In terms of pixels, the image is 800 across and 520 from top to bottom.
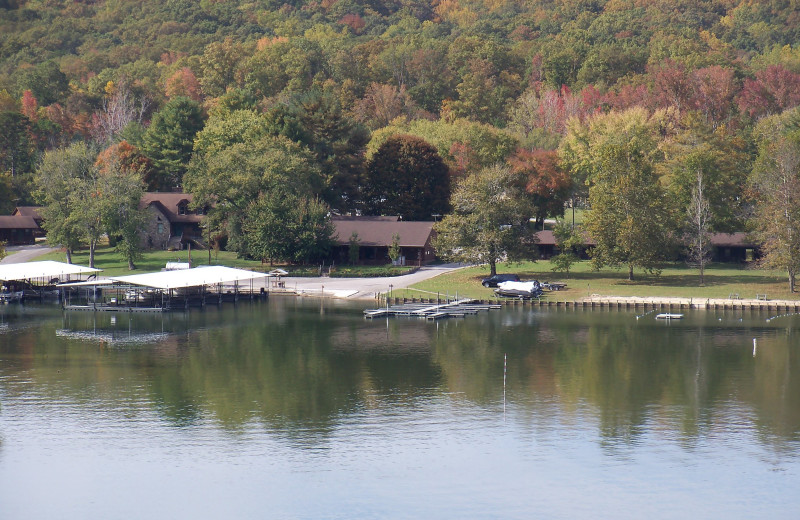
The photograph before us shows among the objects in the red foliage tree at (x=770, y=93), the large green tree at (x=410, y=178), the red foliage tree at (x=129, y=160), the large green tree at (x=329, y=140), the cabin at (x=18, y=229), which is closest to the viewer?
the large green tree at (x=410, y=178)

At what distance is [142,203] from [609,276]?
6118cm

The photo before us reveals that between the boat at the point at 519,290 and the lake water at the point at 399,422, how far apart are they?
15032 millimetres

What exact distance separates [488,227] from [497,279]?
5.39m

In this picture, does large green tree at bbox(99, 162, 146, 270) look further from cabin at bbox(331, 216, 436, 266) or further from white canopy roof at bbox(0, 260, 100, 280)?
cabin at bbox(331, 216, 436, 266)

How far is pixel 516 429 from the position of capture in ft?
165

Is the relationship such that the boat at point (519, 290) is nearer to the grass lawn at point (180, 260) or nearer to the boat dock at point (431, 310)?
the boat dock at point (431, 310)

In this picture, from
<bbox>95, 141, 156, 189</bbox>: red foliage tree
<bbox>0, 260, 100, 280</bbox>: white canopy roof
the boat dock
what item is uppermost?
<bbox>95, 141, 156, 189</bbox>: red foliage tree

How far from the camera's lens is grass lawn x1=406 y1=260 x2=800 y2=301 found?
9569 centimetres

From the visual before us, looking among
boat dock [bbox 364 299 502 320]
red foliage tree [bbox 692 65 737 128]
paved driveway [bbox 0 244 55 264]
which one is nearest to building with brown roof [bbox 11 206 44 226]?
paved driveway [bbox 0 244 55 264]

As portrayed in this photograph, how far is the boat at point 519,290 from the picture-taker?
95.7 m

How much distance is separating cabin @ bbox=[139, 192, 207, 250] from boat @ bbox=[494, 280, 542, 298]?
1859 inches

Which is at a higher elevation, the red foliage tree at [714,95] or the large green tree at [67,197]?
the red foliage tree at [714,95]

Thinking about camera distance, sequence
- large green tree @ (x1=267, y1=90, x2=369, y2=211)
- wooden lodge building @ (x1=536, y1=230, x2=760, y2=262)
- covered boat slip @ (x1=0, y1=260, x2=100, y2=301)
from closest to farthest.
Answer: covered boat slip @ (x1=0, y1=260, x2=100, y2=301)
wooden lodge building @ (x1=536, y1=230, x2=760, y2=262)
large green tree @ (x1=267, y1=90, x2=369, y2=211)

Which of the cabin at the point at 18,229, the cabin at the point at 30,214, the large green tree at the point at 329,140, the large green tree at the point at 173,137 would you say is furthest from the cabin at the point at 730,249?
the cabin at the point at 30,214
